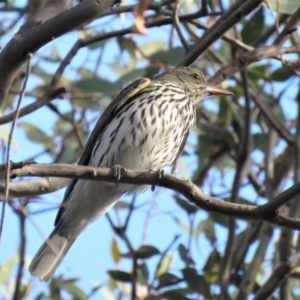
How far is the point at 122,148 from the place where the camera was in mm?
3418

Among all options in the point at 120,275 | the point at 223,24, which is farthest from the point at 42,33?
Result: the point at 120,275

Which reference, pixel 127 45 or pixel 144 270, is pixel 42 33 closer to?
pixel 144 270

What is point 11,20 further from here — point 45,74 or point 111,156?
point 111,156

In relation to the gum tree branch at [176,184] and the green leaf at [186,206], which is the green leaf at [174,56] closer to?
the green leaf at [186,206]

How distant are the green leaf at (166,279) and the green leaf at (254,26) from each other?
125 centimetres

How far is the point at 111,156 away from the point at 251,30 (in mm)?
1120

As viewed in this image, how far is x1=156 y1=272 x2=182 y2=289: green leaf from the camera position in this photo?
370 centimetres

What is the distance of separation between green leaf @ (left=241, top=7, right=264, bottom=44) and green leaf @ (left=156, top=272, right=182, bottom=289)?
1.25 meters

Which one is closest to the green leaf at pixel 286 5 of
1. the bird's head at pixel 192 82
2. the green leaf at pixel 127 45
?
the bird's head at pixel 192 82

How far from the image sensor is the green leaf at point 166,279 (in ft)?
12.1

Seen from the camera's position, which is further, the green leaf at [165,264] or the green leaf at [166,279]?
the green leaf at [165,264]

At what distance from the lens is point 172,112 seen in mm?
3570

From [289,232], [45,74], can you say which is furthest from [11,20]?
[289,232]

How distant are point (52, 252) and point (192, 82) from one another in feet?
3.84
